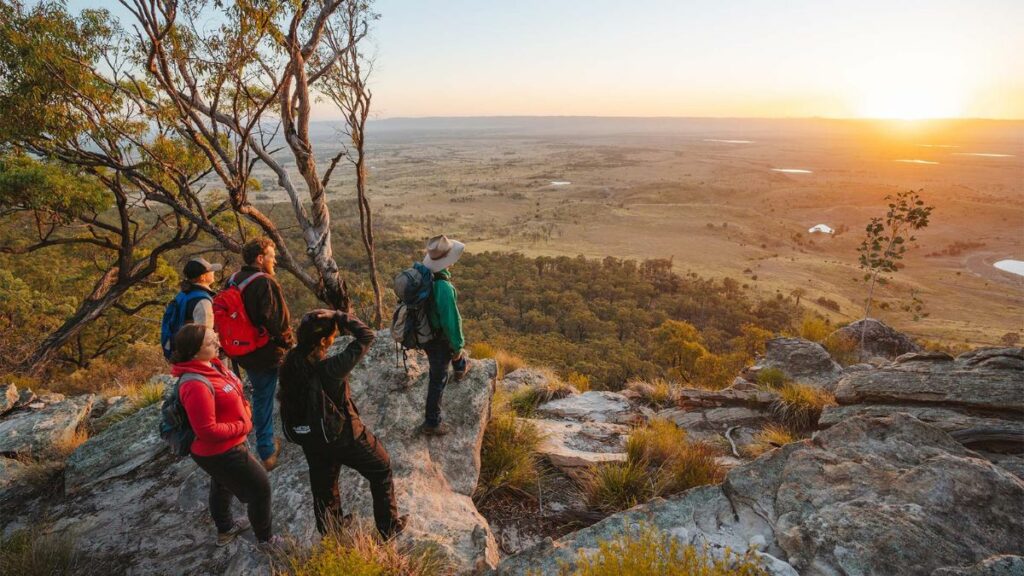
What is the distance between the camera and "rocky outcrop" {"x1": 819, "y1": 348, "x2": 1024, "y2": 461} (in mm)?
4996

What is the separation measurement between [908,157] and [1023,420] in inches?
8656

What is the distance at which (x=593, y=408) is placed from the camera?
336 inches

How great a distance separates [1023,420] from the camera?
5.14 m

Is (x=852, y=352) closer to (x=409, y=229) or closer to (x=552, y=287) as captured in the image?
(x=552, y=287)

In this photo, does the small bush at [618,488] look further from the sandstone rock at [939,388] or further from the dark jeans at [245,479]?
the sandstone rock at [939,388]

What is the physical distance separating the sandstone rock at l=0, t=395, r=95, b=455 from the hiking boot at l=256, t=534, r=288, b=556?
193 inches

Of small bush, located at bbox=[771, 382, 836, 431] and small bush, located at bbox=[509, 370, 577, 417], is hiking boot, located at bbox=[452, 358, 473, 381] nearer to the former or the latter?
small bush, located at bbox=[509, 370, 577, 417]

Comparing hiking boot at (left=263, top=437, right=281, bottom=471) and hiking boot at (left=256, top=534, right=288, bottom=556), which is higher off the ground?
hiking boot at (left=256, top=534, right=288, bottom=556)

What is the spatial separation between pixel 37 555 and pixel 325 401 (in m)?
3.09

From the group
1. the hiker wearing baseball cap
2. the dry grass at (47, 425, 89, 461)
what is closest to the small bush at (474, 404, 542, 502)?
the hiker wearing baseball cap

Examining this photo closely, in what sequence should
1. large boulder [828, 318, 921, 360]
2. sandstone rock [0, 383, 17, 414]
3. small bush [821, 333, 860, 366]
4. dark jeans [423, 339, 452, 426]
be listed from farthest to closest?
large boulder [828, 318, 921, 360] → small bush [821, 333, 860, 366] → sandstone rock [0, 383, 17, 414] → dark jeans [423, 339, 452, 426]

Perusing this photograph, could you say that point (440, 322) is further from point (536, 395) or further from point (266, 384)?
point (536, 395)

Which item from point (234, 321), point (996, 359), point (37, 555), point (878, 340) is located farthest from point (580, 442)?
point (878, 340)

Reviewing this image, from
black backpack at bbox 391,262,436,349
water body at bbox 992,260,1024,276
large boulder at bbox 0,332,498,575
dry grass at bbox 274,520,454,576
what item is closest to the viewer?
dry grass at bbox 274,520,454,576
